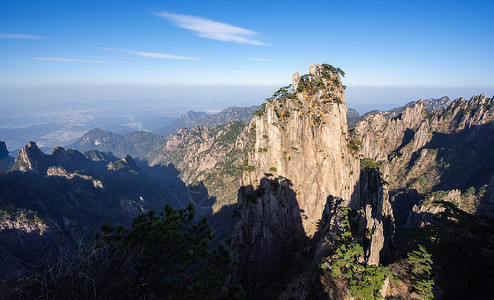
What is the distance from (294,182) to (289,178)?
5.16 feet

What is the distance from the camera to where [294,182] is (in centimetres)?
4769

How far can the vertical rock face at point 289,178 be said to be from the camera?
41.8 m

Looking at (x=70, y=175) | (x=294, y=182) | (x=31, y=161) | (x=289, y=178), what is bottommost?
(x=70, y=175)

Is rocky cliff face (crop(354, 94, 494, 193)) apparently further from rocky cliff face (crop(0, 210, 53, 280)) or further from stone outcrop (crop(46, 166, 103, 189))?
stone outcrop (crop(46, 166, 103, 189))

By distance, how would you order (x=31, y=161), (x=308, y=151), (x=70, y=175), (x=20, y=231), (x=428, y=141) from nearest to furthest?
(x=308, y=151)
(x=20, y=231)
(x=428, y=141)
(x=70, y=175)
(x=31, y=161)

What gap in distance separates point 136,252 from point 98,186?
568ft

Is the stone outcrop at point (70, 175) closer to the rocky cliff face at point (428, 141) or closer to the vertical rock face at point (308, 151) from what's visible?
the vertical rock face at point (308, 151)

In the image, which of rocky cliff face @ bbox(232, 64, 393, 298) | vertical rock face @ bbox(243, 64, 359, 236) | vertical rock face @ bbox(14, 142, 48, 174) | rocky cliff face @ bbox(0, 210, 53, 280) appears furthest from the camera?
vertical rock face @ bbox(14, 142, 48, 174)

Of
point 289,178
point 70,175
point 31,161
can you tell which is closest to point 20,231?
point 70,175

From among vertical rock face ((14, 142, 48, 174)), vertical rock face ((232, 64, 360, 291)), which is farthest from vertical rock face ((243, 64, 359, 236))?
vertical rock face ((14, 142, 48, 174))

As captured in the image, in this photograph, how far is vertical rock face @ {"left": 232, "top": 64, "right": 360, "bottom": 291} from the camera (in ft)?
137

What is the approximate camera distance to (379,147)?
134875mm

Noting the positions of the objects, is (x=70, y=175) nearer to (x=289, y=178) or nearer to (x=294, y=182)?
(x=289, y=178)

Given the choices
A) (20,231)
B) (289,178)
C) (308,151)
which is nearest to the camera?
(289,178)
